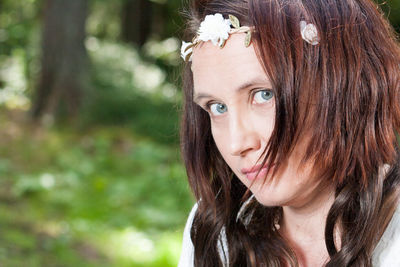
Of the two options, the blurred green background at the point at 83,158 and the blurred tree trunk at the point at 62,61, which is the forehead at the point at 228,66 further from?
the blurred tree trunk at the point at 62,61

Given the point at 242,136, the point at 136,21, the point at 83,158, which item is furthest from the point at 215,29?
the point at 136,21

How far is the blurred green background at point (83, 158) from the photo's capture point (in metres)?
5.42

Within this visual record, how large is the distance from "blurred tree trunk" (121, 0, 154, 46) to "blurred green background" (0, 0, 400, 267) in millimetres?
4970

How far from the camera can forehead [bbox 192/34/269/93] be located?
5.82 ft

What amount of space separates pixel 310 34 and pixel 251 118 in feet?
0.95

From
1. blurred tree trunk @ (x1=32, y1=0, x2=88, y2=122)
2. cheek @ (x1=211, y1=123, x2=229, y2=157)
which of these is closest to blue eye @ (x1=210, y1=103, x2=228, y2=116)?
cheek @ (x1=211, y1=123, x2=229, y2=157)

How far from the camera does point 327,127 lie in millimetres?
1774

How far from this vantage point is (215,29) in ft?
6.05

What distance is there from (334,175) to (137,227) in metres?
4.28

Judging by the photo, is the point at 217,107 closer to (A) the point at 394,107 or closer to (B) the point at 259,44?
(B) the point at 259,44

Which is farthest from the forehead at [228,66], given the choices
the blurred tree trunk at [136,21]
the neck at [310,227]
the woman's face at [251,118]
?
the blurred tree trunk at [136,21]

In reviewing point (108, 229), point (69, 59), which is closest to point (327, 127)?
point (108, 229)

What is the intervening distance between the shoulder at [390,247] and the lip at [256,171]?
40 centimetres

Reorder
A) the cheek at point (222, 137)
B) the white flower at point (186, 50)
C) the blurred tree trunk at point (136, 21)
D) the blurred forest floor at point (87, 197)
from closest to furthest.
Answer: the cheek at point (222, 137), the white flower at point (186, 50), the blurred forest floor at point (87, 197), the blurred tree trunk at point (136, 21)
